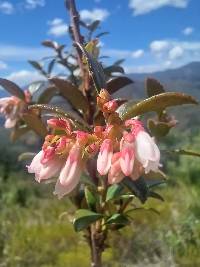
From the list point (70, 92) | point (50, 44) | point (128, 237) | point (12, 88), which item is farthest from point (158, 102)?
point (128, 237)

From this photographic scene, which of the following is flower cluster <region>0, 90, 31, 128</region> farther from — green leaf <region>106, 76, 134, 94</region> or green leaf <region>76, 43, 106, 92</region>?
green leaf <region>76, 43, 106, 92</region>

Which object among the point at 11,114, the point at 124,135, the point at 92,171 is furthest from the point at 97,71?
the point at 11,114

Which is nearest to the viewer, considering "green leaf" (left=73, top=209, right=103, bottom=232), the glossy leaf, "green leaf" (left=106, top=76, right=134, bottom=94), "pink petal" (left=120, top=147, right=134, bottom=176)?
"pink petal" (left=120, top=147, right=134, bottom=176)

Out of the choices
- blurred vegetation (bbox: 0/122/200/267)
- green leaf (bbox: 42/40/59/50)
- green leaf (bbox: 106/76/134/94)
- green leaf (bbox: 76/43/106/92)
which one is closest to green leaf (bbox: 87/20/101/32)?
green leaf (bbox: 42/40/59/50)

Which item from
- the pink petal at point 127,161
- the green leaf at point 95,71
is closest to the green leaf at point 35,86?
the green leaf at point 95,71

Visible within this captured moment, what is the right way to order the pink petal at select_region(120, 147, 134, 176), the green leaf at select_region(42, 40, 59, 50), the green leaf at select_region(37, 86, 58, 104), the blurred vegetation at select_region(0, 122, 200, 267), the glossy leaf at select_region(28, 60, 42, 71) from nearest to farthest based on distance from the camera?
the pink petal at select_region(120, 147, 134, 176) → the green leaf at select_region(37, 86, 58, 104) → the green leaf at select_region(42, 40, 59, 50) → the glossy leaf at select_region(28, 60, 42, 71) → the blurred vegetation at select_region(0, 122, 200, 267)

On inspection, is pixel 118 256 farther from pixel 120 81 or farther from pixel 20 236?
pixel 120 81
